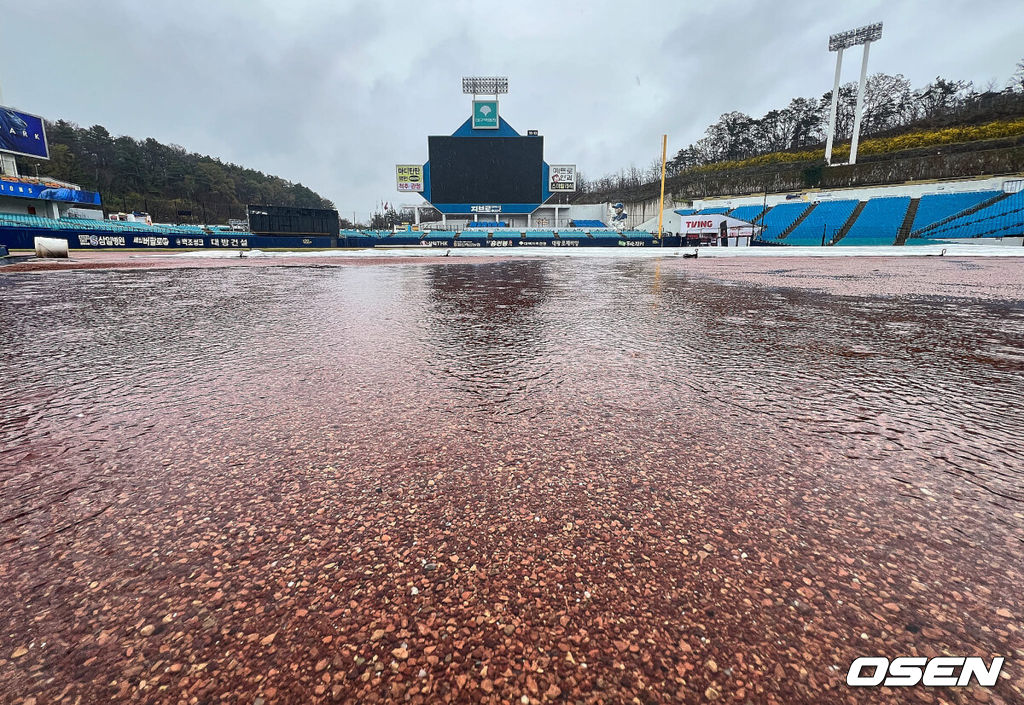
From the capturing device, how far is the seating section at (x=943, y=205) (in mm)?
36219

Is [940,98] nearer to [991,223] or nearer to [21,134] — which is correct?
[991,223]

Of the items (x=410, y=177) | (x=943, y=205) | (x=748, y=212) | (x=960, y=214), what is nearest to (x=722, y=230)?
(x=748, y=212)

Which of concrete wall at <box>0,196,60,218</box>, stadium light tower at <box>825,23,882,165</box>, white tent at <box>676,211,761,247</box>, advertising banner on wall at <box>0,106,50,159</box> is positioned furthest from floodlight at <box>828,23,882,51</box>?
concrete wall at <box>0,196,60,218</box>

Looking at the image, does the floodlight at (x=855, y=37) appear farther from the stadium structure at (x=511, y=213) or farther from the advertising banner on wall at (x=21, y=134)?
the advertising banner on wall at (x=21, y=134)

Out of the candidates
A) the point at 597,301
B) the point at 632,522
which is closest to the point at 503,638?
the point at 632,522

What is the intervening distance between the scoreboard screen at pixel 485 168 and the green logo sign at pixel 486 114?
6.68 ft

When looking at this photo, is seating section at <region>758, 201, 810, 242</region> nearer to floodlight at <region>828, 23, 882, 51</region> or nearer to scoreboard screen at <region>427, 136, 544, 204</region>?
floodlight at <region>828, 23, 882, 51</region>

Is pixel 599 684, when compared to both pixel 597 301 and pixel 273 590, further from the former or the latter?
pixel 597 301

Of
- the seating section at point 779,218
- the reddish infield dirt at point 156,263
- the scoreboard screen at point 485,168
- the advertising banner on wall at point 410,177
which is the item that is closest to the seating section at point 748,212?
the seating section at point 779,218

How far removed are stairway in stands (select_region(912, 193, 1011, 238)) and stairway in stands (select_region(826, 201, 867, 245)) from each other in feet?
15.2

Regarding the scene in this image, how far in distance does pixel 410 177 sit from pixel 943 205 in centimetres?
5114

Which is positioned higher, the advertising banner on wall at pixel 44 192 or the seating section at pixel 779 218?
the advertising banner on wall at pixel 44 192

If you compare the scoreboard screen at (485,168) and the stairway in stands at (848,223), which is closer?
the stairway in stands at (848,223)

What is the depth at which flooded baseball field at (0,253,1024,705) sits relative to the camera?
39.3 inches
